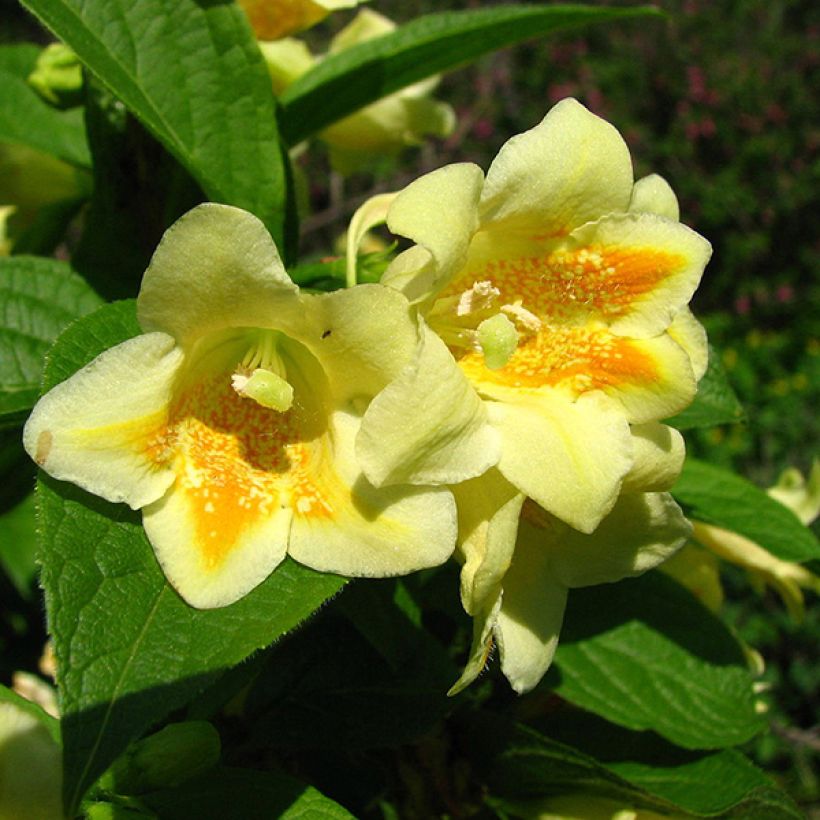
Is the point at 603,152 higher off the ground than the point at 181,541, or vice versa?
the point at 603,152

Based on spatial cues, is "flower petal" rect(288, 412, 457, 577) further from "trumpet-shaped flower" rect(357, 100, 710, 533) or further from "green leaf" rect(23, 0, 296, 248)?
"green leaf" rect(23, 0, 296, 248)

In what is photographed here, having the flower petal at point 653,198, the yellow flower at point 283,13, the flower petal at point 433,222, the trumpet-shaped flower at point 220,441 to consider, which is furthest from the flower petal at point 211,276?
the yellow flower at point 283,13

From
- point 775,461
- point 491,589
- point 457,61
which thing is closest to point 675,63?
point 775,461

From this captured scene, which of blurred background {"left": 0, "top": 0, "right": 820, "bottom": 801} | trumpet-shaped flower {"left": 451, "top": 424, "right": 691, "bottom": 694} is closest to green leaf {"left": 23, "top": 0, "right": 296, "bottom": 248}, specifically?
trumpet-shaped flower {"left": 451, "top": 424, "right": 691, "bottom": 694}

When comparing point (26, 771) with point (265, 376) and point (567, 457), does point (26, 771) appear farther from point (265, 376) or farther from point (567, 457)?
point (567, 457)

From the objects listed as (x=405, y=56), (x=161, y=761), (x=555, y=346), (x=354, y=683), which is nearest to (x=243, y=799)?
(x=161, y=761)

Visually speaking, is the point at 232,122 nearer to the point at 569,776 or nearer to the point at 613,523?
the point at 613,523
